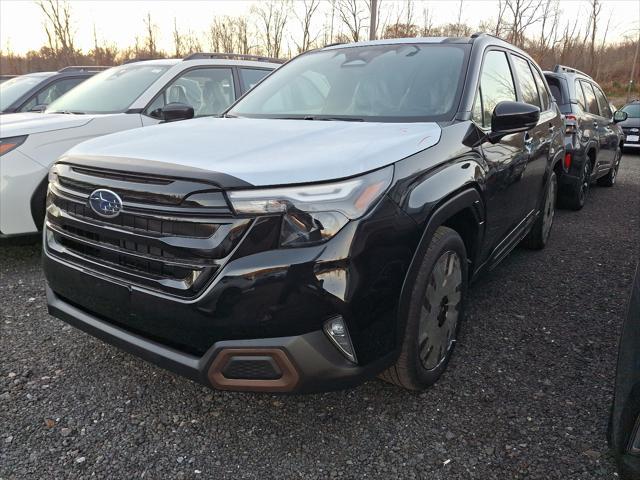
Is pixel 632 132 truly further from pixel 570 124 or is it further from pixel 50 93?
pixel 50 93

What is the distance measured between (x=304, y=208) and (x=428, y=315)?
2.93 ft

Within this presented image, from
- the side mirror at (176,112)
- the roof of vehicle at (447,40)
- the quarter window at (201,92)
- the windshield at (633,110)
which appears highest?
the roof of vehicle at (447,40)

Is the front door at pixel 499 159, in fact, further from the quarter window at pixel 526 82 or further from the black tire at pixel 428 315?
the black tire at pixel 428 315

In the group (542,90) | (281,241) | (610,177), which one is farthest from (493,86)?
(610,177)

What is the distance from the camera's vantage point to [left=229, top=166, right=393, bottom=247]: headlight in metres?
1.74

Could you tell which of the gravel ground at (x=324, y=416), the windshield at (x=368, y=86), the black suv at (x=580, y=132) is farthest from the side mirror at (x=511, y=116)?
the black suv at (x=580, y=132)

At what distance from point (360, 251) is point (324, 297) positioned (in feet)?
0.68

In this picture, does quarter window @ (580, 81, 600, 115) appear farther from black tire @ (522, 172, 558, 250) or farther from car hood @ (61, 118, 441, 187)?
car hood @ (61, 118, 441, 187)

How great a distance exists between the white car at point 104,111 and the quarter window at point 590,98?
423 centimetres

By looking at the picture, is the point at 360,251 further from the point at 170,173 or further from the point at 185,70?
the point at 185,70

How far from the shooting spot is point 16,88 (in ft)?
25.5

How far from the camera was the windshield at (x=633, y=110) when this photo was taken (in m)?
14.2

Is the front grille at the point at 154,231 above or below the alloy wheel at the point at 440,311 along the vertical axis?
above

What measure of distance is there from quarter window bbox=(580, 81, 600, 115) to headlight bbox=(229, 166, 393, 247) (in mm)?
6270
